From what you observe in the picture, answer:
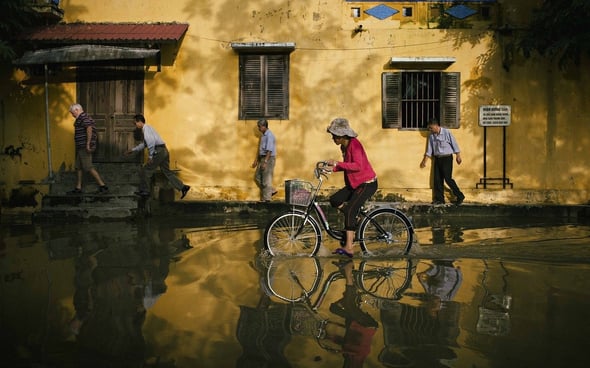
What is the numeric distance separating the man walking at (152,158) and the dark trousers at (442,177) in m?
5.09

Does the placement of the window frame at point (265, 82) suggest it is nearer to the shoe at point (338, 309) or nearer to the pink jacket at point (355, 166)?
the pink jacket at point (355, 166)

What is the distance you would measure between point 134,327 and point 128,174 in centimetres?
816

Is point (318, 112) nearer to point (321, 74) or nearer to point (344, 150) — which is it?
point (321, 74)

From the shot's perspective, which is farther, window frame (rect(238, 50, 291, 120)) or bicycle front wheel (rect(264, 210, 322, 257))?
window frame (rect(238, 50, 291, 120))

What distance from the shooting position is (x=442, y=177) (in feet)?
40.4

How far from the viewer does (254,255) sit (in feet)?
25.1

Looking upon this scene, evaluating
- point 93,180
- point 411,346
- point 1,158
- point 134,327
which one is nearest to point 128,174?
point 93,180

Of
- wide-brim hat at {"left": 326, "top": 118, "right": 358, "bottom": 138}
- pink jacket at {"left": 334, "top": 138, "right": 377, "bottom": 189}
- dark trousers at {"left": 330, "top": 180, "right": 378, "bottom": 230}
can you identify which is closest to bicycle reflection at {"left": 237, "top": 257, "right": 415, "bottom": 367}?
dark trousers at {"left": 330, "top": 180, "right": 378, "bottom": 230}

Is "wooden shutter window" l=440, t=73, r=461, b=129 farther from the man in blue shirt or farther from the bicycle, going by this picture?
the bicycle

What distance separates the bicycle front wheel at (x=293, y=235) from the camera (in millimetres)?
7133

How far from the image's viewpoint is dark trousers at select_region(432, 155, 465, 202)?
12.1 metres

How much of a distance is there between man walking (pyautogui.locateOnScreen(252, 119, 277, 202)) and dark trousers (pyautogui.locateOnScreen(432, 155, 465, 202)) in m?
3.32

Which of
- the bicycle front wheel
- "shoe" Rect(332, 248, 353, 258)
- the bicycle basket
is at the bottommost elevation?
"shoe" Rect(332, 248, 353, 258)

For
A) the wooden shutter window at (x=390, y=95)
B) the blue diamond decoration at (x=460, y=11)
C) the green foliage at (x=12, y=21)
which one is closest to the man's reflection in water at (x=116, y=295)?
Answer: the green foliage at (x=12, y=21)
